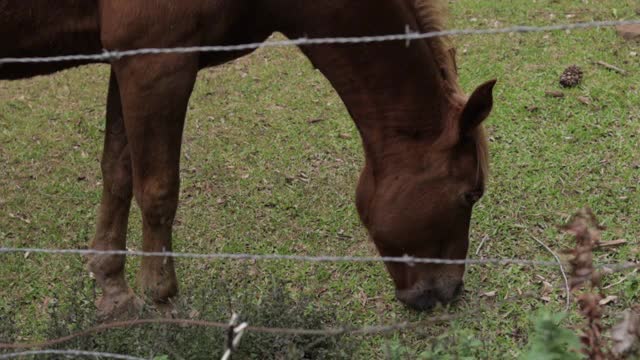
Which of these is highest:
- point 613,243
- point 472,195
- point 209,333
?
point 472,195

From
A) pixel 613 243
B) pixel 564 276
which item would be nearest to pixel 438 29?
pixel 564 276

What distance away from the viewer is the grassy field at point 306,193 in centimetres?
348

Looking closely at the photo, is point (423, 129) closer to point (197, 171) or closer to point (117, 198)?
point (117, 198)

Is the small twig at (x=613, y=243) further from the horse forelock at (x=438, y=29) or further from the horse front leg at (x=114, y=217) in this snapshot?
the horse front leg at (x=114, y=217)

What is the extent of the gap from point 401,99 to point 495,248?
148 cm

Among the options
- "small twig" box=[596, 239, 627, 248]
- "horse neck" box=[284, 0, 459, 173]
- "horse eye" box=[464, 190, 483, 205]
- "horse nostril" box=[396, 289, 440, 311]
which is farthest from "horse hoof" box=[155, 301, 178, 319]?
"small twig" box=[596, 239, 627, 248]

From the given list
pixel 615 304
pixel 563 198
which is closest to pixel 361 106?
pixel 615 304

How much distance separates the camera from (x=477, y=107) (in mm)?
3062

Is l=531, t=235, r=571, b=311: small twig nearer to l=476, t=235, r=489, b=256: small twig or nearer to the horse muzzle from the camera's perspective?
l=476, t=235, r=489, b=256: small twig

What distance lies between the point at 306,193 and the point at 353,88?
1804 millimetres

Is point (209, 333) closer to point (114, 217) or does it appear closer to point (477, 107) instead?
point (114, 217)

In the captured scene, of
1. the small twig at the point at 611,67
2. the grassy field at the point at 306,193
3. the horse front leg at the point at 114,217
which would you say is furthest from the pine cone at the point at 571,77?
the horse front leg at the point at 114,217

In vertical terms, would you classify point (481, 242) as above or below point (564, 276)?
below

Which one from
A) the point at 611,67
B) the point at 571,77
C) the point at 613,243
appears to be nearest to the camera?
the point at 613,243
